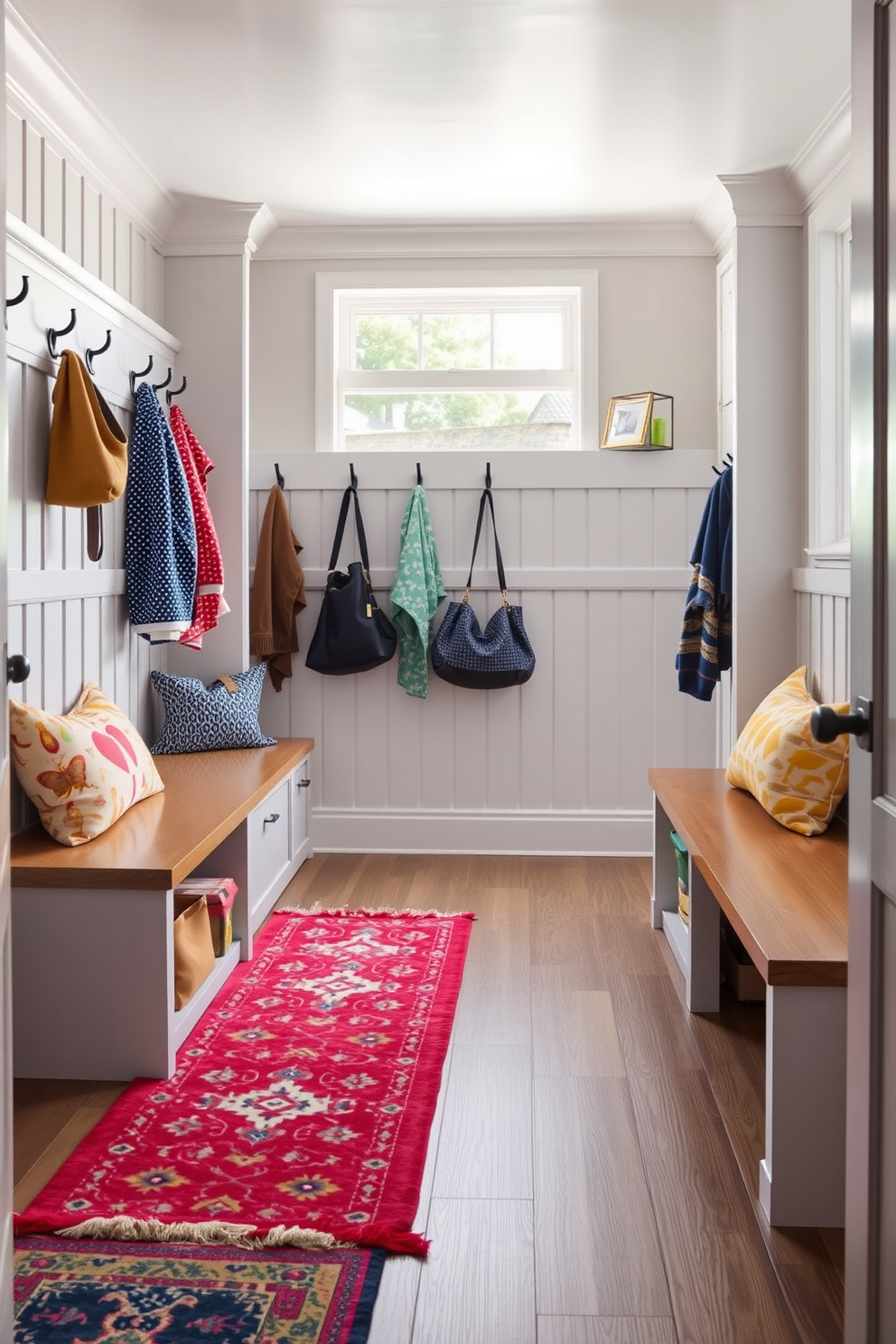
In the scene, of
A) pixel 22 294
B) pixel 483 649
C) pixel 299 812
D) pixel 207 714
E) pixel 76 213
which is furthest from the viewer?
pixel 483 649

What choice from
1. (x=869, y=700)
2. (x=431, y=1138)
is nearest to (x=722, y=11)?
(x=869, y=700)

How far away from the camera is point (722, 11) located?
2.79 meters

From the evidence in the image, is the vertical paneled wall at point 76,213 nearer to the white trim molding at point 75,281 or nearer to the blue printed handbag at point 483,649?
the white trim molding at point 75,281

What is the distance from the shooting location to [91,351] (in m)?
3.32

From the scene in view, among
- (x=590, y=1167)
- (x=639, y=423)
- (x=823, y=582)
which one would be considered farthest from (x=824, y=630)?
(x=590, y=1167)

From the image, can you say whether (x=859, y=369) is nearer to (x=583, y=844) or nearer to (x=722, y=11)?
(x=722, y=11)

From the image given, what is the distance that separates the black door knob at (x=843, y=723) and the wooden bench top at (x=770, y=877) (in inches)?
28.4

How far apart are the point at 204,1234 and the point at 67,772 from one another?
1.22 metres

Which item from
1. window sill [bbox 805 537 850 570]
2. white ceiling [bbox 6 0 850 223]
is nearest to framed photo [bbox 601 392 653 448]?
white ceiling [bbox 6 0 850 223]

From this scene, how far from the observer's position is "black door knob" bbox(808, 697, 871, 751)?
1.45 metres

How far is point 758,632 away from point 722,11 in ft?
6.34

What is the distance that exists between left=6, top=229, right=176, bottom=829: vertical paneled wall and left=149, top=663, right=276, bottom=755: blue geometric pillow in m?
0.17

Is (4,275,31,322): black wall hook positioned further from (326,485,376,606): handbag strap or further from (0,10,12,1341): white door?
(326,485,376,606): handbag strap

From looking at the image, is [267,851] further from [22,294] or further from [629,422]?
[629,422]
